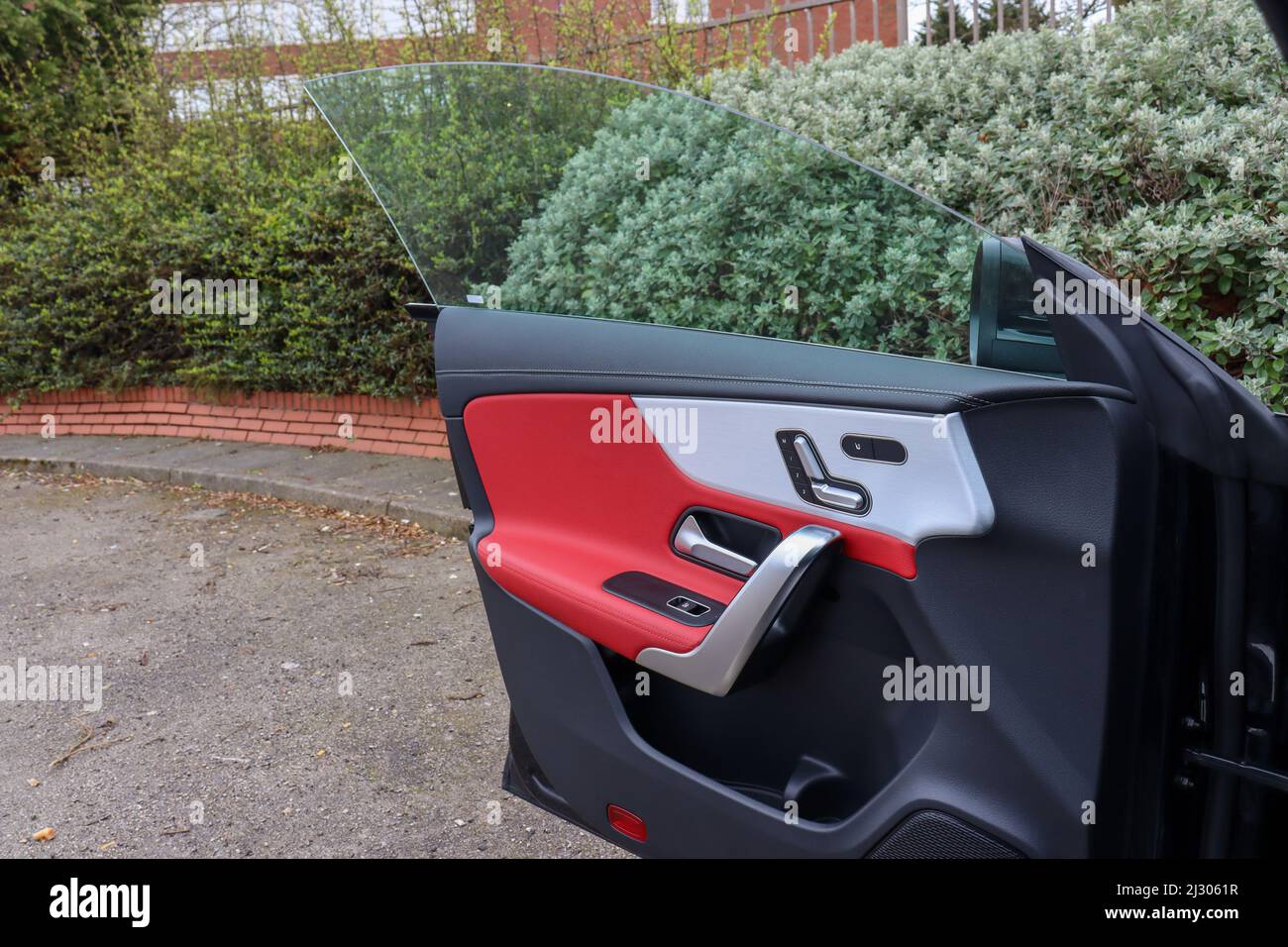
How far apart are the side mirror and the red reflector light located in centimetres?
98

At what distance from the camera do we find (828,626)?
1.63 m

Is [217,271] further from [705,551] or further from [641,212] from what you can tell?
[705,551]

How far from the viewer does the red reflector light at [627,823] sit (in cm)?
184

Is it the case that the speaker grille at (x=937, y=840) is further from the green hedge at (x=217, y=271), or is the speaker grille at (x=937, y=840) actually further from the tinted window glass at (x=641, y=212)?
the green hedge at (x=217, y=271)

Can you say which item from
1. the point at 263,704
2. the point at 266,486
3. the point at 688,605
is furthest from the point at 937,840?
the point at 266,486

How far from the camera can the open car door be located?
138 centimetres

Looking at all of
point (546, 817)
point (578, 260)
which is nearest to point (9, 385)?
point (546, 817)

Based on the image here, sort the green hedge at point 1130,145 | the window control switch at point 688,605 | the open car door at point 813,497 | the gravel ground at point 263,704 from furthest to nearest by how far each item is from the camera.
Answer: the green hedge at point 1130,145 → the gravel ground at point 263,704 → the window control switch at point 688,605 → the open car door at point 813,497

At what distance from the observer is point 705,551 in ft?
5.71

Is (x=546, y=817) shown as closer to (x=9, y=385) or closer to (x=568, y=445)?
(x=568, y=445)

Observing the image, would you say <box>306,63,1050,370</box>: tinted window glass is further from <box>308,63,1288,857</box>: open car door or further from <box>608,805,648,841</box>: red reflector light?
<box>608,805,648,841</box>: red reflector light

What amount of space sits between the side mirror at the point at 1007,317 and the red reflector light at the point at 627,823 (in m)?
0.98

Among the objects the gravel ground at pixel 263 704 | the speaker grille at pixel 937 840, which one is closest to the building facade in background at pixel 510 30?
the gravel ground at pixel 263 704

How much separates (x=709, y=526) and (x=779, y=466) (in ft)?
0.64
